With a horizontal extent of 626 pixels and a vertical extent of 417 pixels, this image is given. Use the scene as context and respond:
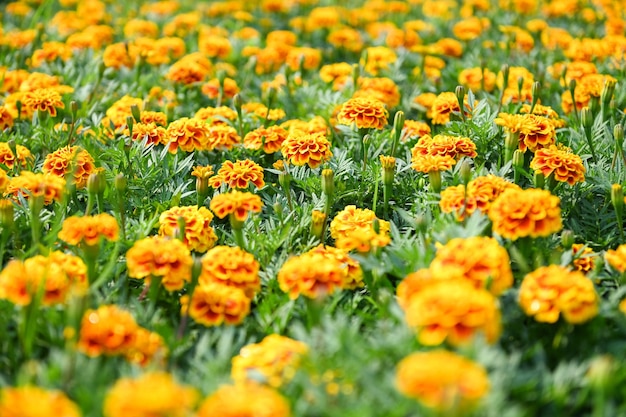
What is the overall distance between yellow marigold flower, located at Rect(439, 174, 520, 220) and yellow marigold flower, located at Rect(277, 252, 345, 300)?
15.7 inches

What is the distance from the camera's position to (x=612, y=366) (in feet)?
4.89

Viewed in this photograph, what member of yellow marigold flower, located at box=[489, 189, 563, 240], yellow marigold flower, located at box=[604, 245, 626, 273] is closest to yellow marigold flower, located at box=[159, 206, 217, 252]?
yellow marigold flower, located at box=[489, 189, 563, 240]

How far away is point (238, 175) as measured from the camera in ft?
7.76

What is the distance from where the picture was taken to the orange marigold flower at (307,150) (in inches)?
97.7

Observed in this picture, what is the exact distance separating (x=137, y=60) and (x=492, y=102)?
5.26ft

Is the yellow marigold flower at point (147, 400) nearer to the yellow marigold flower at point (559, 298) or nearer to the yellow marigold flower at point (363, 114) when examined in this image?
the yellow marigold flower at point (559, 298)

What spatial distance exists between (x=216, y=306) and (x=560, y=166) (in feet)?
3.66

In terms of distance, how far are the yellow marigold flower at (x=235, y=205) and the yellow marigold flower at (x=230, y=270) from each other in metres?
0.16

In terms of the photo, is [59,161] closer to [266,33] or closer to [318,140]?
[318,140]

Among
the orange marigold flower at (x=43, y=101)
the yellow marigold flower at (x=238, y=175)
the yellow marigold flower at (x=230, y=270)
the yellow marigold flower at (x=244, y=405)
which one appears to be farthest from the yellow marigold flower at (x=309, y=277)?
the orange marigold flower at (x=43, y=101)

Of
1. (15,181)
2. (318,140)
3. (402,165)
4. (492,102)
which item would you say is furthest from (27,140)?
(492,102)

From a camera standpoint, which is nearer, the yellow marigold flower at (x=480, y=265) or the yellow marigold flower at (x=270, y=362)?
the yellow marigold flower at (x=270, y=362)

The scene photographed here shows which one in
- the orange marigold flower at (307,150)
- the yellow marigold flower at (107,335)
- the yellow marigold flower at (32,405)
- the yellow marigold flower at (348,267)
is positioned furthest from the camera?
the orange marigold flower at (307,150)

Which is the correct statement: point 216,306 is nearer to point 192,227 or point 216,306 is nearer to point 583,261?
point 192,227
